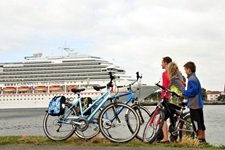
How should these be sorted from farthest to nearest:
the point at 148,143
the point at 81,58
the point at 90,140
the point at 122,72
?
the point at 81,58
the point at 122,72
the point at 90,140
the point at 148,143

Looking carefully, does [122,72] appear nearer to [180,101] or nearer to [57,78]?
[57,78]

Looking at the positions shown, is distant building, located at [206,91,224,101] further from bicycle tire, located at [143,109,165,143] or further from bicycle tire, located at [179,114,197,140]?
bicycle tire, located at [143,109,165,143]

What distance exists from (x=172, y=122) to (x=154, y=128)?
1.13 ft

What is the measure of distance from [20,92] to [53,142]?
58138 mm

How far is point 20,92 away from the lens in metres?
61.8

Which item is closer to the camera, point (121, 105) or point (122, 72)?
point (121, 105)

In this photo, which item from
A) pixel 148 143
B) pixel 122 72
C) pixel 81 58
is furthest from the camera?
pixel 81 58

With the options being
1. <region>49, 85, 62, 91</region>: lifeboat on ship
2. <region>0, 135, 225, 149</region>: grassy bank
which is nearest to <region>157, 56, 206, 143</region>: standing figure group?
<region>0, 135, 225, 149</region>: grassy bank

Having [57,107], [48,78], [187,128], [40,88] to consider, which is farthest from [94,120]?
[48,78]

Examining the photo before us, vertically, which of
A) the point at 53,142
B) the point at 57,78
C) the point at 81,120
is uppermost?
the point at 57,78

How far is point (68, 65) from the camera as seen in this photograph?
61.3m

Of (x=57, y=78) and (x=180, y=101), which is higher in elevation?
(x=57, y=78)

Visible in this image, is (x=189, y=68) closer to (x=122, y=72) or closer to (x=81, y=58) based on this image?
(x=122, y=72)

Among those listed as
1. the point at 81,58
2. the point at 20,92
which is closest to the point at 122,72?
the point at 81,58
